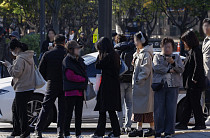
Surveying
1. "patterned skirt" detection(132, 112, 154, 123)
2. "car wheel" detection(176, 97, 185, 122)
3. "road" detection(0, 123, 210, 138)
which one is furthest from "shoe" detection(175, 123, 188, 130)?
"patterned skirt" detection(132, 112, 154, 123)

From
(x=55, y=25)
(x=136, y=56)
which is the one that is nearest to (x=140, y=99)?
(x=136, y=56)

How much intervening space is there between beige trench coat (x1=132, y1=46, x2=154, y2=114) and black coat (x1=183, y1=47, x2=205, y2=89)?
84 cm

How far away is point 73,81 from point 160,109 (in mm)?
1490

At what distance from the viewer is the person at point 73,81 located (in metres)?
7.89

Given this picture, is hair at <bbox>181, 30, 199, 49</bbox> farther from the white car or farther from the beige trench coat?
the white car

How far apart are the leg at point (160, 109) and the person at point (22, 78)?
2070mm

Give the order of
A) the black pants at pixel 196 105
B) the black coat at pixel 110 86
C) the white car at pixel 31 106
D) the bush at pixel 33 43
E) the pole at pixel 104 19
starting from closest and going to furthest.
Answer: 1. the black coat at pixel 110 86
2. the black pants at pixel 196 105
3. the white car at pixel 31 106
4. the pole at pixel 104 19
5. the bush at pixel 33 43

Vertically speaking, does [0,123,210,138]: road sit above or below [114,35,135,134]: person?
below

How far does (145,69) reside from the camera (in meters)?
8.16

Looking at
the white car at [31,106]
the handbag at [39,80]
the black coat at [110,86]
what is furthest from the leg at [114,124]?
the white car at [31,106]

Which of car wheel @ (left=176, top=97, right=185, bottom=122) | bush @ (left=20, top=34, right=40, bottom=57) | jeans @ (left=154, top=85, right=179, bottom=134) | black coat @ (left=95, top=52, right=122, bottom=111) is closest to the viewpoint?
jeans @ (left=154, top=85, right=179, bottom=134)

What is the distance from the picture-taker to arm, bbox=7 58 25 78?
795 centimetres

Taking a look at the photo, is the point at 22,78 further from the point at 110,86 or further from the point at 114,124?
the point at 114,124

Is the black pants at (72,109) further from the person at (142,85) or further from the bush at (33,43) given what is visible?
the bush at (33,43)
